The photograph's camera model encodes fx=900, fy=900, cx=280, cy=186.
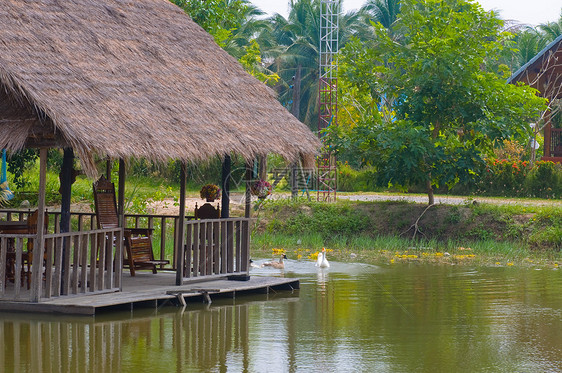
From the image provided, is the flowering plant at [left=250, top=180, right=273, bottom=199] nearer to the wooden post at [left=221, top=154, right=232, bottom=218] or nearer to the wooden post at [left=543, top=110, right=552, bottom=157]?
the wooden post at [left=221, top=154, right=232, bottom=218]

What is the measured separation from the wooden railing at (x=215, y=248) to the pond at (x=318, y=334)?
0.63 metres

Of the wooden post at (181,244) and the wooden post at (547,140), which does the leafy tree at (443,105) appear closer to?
the wooden post at (547,140)

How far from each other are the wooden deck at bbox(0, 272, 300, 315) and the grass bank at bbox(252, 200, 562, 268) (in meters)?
5.18

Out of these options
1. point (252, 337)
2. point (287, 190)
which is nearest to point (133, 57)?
point (252, 337)

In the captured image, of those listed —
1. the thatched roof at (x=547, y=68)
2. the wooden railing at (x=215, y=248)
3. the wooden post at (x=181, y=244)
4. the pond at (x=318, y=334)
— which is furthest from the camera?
the thatched roof at (x=547, y=68)

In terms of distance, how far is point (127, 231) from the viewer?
12734 mm

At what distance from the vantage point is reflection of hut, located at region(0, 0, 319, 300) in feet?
32.9

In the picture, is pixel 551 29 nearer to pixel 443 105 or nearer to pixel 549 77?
pixel 549 77

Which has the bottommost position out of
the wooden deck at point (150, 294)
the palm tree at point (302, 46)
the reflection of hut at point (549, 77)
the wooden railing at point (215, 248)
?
the wooden deck at point (150, 294)

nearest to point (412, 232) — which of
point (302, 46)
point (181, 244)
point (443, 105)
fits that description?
point (443, 105)

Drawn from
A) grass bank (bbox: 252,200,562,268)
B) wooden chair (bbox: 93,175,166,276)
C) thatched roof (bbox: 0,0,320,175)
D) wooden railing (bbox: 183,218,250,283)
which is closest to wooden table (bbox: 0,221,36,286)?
wooden chair (bbox: 93,175,166,276)

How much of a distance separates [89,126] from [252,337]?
9.83ft

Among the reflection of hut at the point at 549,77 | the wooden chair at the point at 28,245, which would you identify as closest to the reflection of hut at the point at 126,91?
the wooden chair at the point at 28,245

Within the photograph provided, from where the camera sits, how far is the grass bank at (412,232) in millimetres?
18922
